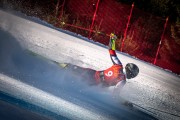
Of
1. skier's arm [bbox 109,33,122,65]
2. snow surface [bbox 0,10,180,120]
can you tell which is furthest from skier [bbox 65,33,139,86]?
snow surface [bbox 0,10,180,120]

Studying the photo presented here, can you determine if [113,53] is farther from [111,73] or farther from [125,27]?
[125,27]

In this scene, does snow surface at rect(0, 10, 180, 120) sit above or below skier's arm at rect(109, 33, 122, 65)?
below

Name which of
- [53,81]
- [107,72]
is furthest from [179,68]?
[53,81]

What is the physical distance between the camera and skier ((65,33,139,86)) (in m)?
8.99

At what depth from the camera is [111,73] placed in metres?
9.02

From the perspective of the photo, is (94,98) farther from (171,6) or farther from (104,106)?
(171,6)

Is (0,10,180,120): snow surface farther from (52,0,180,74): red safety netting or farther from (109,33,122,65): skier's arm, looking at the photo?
(52,0,180,74): red safety netting

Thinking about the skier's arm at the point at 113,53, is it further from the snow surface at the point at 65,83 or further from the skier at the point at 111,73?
the snow surface at the point at 65,83

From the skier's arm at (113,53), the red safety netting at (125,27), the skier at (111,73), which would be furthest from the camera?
the red safety netting at (125,27)

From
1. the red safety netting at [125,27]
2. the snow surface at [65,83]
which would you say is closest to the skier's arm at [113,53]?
the snow surface at [65,83]

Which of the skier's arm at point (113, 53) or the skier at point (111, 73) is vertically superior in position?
the skier's arm at point (113, 53)

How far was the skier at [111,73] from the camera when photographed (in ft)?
29.5

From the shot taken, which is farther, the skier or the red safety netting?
the red safety netting

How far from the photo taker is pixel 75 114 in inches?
239
